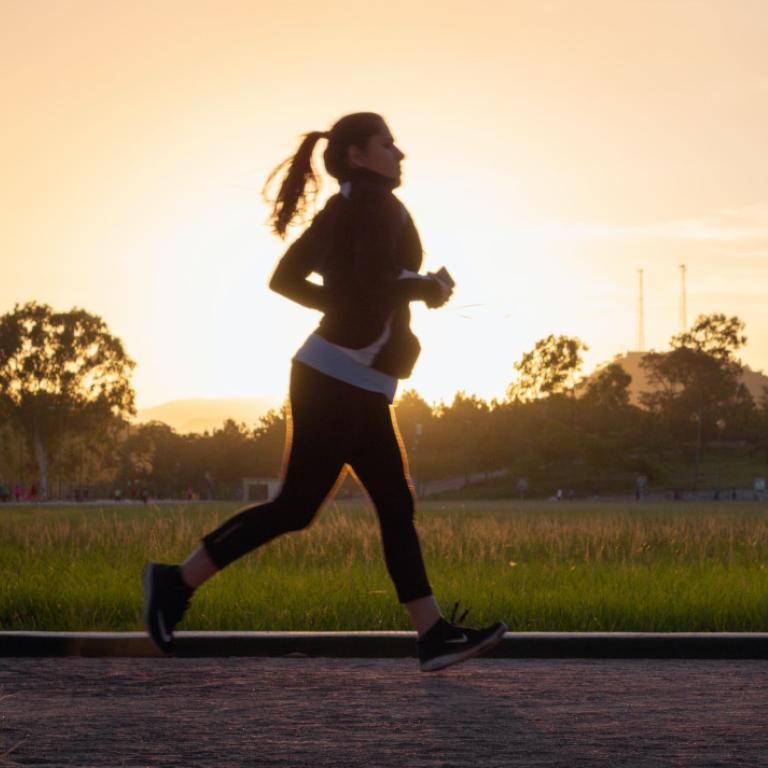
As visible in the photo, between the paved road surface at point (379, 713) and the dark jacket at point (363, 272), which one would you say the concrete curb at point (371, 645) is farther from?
the dark jacket at point (363, 272)

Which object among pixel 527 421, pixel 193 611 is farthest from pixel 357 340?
pixel 527 421

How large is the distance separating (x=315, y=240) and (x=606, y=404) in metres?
95.7

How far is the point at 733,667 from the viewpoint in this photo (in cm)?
548

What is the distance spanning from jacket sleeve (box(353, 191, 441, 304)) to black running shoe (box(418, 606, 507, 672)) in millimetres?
1179

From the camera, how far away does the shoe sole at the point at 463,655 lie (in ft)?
16.0

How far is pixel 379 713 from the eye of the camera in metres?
4.38

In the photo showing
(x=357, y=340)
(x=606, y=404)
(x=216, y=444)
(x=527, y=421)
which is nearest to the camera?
(x=357, y=340)

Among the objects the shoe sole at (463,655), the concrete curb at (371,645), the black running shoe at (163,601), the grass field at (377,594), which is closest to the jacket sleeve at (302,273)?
the black running shoe at (163,601)

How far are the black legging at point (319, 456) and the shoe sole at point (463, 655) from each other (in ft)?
1.93

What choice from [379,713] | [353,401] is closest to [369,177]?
[353,401]

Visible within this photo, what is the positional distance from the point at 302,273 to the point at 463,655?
1483mm

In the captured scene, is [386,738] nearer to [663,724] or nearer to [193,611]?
[663,724]

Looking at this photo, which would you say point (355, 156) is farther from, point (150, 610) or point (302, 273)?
point (150, 610)

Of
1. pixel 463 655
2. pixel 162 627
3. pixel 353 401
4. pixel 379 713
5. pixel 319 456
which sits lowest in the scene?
pixel 379 713
